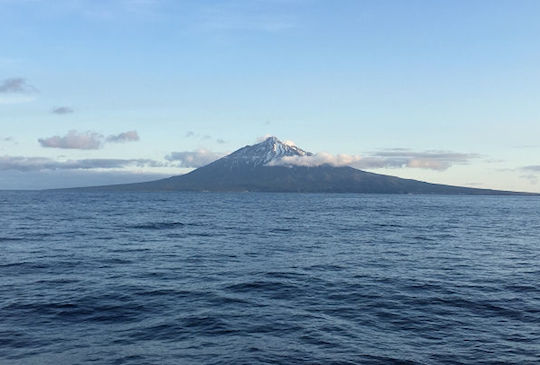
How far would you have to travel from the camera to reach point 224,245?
5703cm

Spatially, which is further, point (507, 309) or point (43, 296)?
point (43, 296)

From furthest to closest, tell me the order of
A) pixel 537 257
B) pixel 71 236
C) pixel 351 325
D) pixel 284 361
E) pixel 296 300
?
1. pixel 71 236
2. pixel 537 257
3. pixel 296 300
4. pixel 351 325
5. pixel 284 361

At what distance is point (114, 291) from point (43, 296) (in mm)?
4537

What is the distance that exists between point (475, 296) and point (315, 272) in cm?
1340

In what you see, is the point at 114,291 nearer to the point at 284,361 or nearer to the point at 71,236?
the point at 284,361

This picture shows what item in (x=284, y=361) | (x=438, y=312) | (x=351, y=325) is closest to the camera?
(x=284, y=361)

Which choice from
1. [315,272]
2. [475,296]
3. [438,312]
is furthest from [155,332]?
→ [475,296]

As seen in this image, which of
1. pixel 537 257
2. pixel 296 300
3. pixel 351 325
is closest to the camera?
pixel 351 325

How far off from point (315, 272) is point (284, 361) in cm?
2064

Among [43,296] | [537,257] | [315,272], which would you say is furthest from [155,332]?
[537,257]

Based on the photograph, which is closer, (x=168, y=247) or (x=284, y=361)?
(x=284, y=361)

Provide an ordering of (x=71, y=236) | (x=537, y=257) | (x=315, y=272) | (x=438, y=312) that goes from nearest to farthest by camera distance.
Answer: (x=438, y=312) < (x=315, y=272) < (x=537, y=257) < (x=71, y=236)

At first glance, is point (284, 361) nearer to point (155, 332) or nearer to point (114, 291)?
point (155, 332)

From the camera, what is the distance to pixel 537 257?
5028cm
